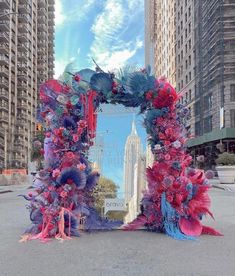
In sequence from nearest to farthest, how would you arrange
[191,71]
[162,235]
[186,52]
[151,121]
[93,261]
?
1. [93,261]
2. [162,235]
3. [151,121]
4. [191,71]
5. [186,52]

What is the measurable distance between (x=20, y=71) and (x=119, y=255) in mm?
115056

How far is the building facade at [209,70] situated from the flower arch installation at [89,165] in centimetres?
3726

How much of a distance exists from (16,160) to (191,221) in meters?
103

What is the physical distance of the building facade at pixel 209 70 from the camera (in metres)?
55.8

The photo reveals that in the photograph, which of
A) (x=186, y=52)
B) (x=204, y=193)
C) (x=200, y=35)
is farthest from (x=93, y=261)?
(x=186, y=52)

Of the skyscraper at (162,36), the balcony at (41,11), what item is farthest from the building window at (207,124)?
the balcony at (41,11)

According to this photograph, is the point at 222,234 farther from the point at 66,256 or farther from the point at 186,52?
the point at 186,52

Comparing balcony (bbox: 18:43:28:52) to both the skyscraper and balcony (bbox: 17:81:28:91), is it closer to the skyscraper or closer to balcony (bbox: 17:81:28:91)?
balcony (bbox: 17:81:28:91)

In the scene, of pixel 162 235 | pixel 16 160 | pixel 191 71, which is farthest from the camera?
pixel 16 160

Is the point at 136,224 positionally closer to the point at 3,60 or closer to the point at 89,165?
the point at 89,165

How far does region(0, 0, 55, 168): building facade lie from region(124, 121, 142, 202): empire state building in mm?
82839

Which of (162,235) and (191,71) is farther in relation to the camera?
(191,71)

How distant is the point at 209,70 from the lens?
197ft

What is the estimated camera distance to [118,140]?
1025 centimetres
